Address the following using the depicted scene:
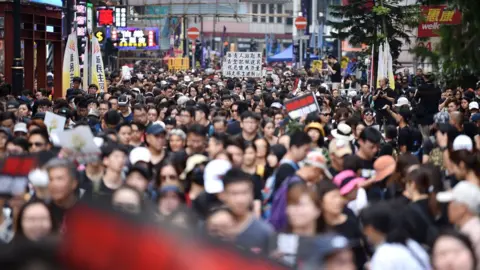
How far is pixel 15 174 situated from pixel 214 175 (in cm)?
180

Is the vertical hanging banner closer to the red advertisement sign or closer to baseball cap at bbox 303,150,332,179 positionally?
the red advertisement sign

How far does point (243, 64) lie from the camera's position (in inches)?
1353

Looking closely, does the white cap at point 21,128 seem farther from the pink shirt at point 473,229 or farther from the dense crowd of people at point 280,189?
the pink shirt at point 473,229

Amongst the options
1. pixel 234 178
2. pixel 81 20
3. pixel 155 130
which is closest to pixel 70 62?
pixel 81 20

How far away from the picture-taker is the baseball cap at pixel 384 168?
10305mm

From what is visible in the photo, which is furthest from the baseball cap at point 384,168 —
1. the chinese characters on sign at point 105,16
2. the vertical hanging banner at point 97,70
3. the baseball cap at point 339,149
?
the chinese characters on sign at point 105,16

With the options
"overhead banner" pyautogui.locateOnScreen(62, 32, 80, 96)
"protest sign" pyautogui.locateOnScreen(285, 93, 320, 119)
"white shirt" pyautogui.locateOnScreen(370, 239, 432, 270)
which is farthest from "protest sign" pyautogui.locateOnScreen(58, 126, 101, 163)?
"overhead banner" pyautogui.locateOnScreen(62, 32, 80, 96)

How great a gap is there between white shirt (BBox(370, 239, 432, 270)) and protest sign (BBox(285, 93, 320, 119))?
8895 mm

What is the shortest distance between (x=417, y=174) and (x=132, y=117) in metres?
9.02

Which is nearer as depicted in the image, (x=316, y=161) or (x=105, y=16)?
(x=316, y=161)

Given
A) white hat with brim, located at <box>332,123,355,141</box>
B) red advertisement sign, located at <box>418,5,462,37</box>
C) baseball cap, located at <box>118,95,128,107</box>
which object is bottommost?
white hat with brim, located at <box>332,123,355,141</box>

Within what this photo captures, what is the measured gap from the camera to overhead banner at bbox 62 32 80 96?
27344 mm

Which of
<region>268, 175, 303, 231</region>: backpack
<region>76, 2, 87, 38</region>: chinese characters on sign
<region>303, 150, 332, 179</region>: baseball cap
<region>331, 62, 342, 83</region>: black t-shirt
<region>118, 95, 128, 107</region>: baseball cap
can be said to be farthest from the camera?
<region>331, 62, 342, 83</region>: black t-shirt

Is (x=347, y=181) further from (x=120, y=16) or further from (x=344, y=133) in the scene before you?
(x=120, y=16)
